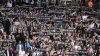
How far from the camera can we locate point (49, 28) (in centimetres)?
2594

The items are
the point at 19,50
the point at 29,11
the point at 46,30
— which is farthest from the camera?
the point at 29,11

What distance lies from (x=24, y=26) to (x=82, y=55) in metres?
4.03

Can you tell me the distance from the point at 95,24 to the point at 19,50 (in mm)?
5522

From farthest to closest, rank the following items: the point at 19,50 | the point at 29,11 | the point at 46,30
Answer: the point at 29,11 < the point at 46,30 < the point at 19,50

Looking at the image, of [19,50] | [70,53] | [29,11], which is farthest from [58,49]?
[29,11]

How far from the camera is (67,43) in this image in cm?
2483

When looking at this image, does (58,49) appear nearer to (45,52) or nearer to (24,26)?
(45,52)

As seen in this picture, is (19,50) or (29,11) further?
(29,11)

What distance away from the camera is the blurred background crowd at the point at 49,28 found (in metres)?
24.4

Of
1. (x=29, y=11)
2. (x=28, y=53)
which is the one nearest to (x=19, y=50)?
(x=28, y=53)

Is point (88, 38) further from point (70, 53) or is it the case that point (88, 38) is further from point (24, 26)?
point (24, 26)

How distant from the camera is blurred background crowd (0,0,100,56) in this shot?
24.4m

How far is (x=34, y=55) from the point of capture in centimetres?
2400

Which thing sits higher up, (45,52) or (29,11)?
(29,11)
